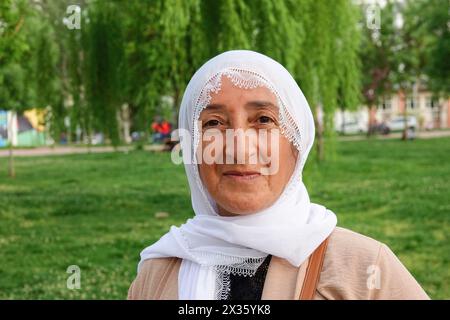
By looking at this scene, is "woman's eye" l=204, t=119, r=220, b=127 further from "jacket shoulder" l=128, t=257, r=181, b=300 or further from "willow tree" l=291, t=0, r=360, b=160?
"willow tree" l=291, t=0, r=360, b=160

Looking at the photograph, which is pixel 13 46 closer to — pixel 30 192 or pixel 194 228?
pixel 30 192

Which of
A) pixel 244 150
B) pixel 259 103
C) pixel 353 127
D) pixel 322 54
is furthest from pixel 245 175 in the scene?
pixel 353 127

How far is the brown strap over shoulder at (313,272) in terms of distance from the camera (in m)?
1.59

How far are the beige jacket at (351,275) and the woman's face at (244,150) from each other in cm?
18

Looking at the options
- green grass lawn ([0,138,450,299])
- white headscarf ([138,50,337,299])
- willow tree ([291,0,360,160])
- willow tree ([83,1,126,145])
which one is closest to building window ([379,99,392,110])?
green grass lawn ([0,138,450,299])

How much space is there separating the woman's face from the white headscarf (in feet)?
0.08

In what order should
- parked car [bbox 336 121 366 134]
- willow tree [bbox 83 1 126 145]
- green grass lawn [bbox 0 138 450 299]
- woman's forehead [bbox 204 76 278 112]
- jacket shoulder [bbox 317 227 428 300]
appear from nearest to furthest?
1. jacket shoulder [bbox 317 227 428 300]
2. woman's forehead [bbox 204 76 278 112]
3. green grass lawn [bbox 0 138 450 299]
4. willow tree [bbox 83 1 126 145]
5. parked car [bbox 336 121 366 134]

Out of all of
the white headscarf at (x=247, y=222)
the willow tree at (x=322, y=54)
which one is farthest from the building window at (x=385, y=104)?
the white headscarf at (x=247, y=222)

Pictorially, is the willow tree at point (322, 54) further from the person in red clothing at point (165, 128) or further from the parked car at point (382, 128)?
the parked car at point (382, 128)

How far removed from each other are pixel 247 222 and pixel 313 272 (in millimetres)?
212

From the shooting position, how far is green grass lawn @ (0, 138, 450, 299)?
6844 millimetres

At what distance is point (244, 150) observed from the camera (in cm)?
165

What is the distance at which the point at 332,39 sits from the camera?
26.5 ft
